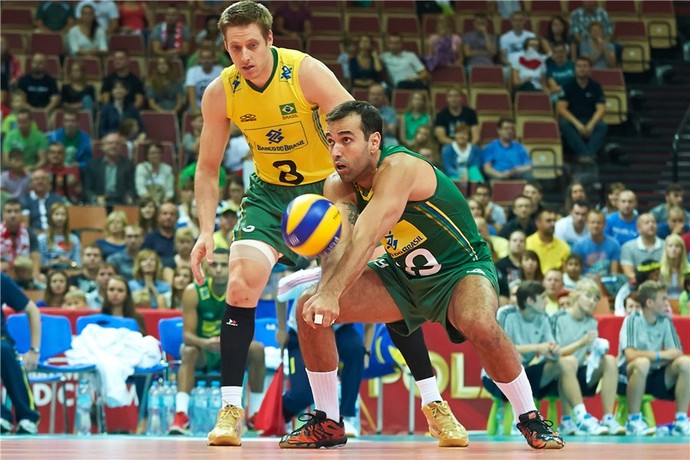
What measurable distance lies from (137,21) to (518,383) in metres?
13.0

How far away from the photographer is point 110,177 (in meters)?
14.8

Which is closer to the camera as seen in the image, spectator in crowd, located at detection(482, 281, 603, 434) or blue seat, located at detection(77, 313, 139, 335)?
spectator in crowd, located at detection(482, 281, 603, 434)

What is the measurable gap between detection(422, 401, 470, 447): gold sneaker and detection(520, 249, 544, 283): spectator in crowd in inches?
207

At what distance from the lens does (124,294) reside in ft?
35.4

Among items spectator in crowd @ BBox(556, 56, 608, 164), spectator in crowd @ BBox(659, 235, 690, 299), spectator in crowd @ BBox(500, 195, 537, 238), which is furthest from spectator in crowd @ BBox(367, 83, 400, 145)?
spectator in crowd @ BBox(659, 235, 690, 299)

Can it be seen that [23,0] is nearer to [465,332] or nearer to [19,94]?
[19,94]

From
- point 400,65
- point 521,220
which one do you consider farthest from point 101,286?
point 400,65

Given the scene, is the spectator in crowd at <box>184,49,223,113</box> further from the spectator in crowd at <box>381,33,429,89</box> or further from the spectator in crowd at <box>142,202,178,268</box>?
the spectator in crowd at <box>142,202,178,268</box>

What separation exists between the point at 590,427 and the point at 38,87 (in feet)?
30.6

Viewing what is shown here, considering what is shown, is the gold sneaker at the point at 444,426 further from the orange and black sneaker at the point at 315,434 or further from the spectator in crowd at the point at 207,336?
the spectator in crowd at the point at 207,336

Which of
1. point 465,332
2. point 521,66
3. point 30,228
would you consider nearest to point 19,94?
point 30,228

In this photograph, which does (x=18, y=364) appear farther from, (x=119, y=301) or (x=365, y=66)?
(x=365, y=66)

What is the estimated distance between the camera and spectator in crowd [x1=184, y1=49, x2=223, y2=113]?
16547mm

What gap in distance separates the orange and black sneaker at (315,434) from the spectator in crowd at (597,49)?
12878 mm
